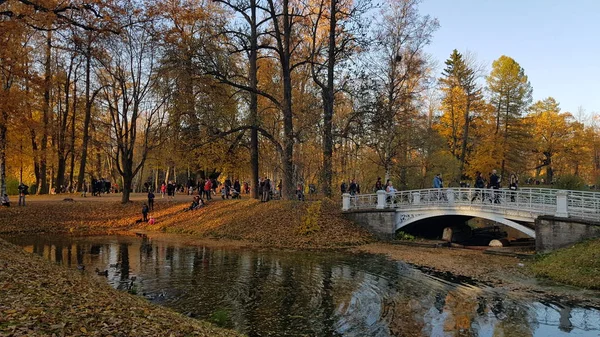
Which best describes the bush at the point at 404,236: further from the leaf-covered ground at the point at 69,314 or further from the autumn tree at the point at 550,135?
the autumn tree at the point at 550,135

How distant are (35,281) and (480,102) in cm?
4082

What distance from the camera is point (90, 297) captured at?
7.87m

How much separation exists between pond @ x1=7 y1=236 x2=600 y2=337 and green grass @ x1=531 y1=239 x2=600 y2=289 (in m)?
2.59

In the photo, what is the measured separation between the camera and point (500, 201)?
1878 centimetres

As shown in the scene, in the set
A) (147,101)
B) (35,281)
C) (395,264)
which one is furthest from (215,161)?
(35,281)

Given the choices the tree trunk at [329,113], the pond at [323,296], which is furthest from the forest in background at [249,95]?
the pond at [323,296]

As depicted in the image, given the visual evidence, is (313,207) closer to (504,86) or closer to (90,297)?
(90,297)

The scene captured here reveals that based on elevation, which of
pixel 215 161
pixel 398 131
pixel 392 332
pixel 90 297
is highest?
pixel 398 131

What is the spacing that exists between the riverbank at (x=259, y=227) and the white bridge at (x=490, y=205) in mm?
1682

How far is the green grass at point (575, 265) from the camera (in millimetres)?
12578

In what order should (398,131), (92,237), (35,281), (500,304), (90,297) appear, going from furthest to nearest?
(398,131)
(92,237)
(500,304)
(35,281)
(90,297)

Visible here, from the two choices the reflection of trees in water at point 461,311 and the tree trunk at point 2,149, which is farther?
the tree trunk at point 2,149

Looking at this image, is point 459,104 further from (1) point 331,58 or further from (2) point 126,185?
(2) point 126,185

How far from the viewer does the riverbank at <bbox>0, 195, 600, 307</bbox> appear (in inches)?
595
